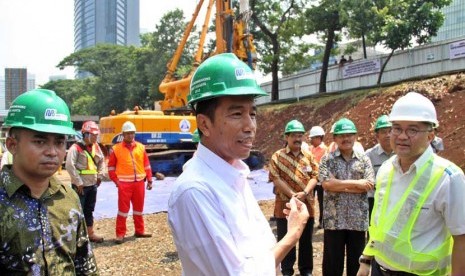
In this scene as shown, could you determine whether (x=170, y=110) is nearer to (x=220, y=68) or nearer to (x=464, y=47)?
(x=464, y=47)

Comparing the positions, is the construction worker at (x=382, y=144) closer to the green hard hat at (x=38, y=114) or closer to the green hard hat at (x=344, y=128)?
the green hard hat at (x=344, y=128)

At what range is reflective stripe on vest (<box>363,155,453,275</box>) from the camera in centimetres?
273

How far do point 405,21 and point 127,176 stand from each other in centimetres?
1607

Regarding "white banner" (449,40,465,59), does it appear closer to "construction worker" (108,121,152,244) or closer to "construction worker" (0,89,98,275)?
"construction worker" (108,121,152,244)

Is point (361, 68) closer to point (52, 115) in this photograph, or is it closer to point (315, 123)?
point (315, 123)

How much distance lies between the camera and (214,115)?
5.67 ft

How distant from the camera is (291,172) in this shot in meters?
5.82

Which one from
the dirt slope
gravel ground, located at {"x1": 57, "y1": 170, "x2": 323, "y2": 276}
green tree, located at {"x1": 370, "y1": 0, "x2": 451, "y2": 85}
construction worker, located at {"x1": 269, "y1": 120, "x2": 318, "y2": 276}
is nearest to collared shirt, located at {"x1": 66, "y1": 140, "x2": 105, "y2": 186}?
gravel ground, located at {"x1": 57, "y1": 170, "x2": 323, "y2": 276}

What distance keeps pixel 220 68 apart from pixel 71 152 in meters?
6.34

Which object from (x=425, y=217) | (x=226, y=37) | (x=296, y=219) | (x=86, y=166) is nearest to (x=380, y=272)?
(x=425, y=217)

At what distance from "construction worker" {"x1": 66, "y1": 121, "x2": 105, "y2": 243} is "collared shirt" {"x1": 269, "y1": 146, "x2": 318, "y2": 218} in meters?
3.14

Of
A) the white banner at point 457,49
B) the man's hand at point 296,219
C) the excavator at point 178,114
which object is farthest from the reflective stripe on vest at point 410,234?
the white banner at point 457,49

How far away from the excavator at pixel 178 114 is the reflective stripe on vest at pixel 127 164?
6.67 meters

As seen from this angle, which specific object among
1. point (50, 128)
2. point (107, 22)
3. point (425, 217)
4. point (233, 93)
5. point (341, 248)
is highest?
point (107, 22)
